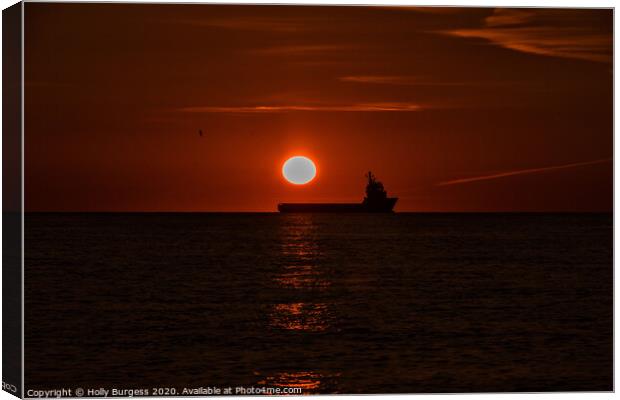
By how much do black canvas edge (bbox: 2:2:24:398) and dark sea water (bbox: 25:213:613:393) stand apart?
11.9 feet

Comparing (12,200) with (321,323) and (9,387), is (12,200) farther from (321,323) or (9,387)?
(321,323)

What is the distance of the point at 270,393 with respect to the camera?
11766mm

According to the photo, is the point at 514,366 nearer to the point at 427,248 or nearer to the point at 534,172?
the point at 534,172

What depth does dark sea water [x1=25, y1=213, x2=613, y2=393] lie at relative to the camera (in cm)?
1547

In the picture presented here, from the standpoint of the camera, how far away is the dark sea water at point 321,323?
50.8 feet

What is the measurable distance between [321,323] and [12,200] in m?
12.6

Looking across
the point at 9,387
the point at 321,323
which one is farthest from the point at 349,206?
the point at 9,387

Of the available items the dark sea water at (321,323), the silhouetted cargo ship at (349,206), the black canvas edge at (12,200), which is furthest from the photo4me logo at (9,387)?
the silhouetted cargo ship at (349,206)

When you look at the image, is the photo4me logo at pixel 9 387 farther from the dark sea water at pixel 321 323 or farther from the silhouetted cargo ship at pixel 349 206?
the silhouetted cargo ship at pixel 349 206

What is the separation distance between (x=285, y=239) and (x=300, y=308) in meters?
45.9

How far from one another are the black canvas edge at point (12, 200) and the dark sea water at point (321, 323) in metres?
3.64

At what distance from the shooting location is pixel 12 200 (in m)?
10.9

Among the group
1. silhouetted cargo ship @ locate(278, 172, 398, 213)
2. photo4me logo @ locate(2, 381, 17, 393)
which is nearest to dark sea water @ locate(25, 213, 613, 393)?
photo4me logo @ locate(2, 381, 17, 393)

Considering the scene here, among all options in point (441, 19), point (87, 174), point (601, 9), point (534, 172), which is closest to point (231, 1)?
point (441, 19)
